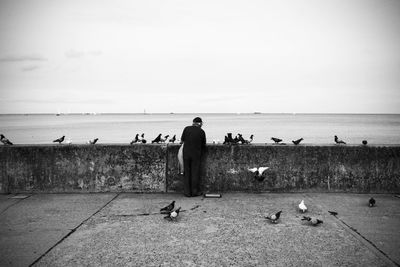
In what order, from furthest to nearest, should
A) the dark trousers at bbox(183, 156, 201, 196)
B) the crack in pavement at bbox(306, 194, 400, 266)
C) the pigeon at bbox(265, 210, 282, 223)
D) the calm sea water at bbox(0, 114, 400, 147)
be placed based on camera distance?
the calm sea water at bbox(0, 114, 400, 147)
the dark trousers at bbox(183, 156, 201, 196)
the pigeon at bbox(265, 210, 282, 223)
the crack in pavement at bbox(306, 194, 400, 266)

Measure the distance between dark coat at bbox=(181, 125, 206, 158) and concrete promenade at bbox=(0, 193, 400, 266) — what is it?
3.47ft

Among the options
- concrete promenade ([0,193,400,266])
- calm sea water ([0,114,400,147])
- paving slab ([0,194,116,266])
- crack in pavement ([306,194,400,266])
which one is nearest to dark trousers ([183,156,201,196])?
concrete promenade ([0,193,400,266])

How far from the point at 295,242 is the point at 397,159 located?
4405 millimetres

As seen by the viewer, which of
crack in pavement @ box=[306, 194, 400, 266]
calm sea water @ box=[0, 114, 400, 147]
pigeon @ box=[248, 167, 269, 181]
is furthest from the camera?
calm sea water @ box=[0, 114, 400, 147]

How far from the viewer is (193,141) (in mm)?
6629

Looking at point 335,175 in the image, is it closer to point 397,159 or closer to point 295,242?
point 397,159

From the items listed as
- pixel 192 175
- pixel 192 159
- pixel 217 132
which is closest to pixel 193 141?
pixel 192 159

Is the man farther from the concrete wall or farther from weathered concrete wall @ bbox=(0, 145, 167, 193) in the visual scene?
weathered concrete wall @ bbox=(0, 145, 167, 193)

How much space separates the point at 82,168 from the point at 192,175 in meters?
2.75

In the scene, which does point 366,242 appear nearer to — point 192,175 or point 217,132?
point 192,175

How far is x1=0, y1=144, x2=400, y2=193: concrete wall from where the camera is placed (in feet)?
22.3

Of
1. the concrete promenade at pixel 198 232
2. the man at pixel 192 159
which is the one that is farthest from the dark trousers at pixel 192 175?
the concrete promenade at pixel 198 232

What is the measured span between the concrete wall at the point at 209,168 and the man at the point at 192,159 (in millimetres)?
397

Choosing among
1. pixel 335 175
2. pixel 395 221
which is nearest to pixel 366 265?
pixel 395 221
